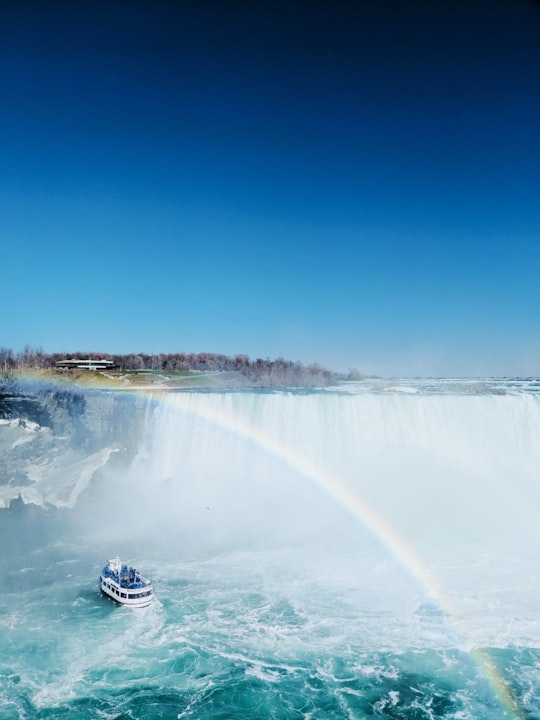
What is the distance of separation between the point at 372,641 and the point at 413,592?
80.7 inches

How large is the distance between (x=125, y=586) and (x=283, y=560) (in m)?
3.56

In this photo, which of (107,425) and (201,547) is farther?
(107,425)

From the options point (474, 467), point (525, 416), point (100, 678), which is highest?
point (525, 416)

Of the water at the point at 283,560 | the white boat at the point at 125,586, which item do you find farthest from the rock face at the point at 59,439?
the white boat at the point at 125,586

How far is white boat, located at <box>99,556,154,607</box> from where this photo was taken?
28.8 ft

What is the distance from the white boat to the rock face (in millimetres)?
6800

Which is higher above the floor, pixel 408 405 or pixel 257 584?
pixel 408 405

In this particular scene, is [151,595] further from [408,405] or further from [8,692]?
[408,405]

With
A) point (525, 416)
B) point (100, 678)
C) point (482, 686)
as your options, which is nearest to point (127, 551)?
point (100, 678)

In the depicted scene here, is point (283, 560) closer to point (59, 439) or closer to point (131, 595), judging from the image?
point (131, 595)

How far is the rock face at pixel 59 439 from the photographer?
1603cm

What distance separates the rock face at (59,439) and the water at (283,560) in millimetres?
73

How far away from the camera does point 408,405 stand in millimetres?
17359

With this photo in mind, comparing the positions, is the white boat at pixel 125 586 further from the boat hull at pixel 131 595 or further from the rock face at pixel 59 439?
the rock face at pixel 59 439
